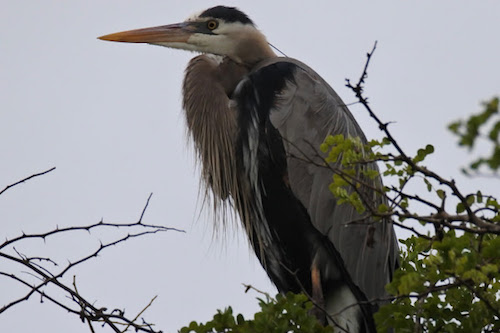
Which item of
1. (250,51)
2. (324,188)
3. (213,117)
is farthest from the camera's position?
(250,51)

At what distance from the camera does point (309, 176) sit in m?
3.99

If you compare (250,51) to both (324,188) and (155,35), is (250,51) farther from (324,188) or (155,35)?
(324,188)

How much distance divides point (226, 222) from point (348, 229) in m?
0.65

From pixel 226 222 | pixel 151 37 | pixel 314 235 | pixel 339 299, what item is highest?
pixel 151 37

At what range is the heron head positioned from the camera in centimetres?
446

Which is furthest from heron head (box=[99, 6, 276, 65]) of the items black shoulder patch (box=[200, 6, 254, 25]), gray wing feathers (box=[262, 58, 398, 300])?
gray wing feathers (box=[262, 58, 398, 300])

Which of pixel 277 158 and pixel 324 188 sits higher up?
pixel 277 158

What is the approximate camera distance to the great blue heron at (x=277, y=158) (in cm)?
397

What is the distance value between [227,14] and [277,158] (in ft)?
3.07

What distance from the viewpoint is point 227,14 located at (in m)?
4.52

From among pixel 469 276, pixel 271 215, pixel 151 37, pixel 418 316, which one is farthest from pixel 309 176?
pixel 469 276

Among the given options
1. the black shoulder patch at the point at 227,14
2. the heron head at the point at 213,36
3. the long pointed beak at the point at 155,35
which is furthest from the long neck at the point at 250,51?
the long pointed beak at the point at 155,35

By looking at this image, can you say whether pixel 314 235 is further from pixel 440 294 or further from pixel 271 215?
pixel 440 294

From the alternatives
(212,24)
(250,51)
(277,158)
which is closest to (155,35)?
(212,24)
